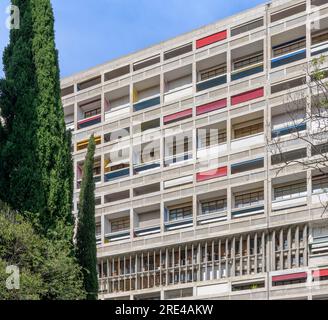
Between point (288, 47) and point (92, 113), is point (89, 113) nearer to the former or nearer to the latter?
point (92, 113)

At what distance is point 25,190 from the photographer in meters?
21.6

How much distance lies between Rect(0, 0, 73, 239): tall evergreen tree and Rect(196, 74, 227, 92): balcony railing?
14288mm

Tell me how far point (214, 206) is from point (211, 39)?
7.39 metres

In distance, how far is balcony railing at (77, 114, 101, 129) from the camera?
41.5m

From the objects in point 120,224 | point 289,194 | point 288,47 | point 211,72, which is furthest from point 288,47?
point 120,224

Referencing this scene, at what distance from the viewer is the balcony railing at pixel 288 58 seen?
34.9 meters

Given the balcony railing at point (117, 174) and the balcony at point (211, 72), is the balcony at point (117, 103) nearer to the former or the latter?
the balcony railing at point (117, 174)

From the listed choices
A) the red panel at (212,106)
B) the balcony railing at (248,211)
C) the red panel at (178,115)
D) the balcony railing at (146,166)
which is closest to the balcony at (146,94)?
the red panel at (178,115)

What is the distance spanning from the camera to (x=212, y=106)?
37125 millimetres

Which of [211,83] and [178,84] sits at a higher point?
[178,84]

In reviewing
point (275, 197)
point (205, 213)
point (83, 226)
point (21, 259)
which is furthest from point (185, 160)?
point (21, 259)

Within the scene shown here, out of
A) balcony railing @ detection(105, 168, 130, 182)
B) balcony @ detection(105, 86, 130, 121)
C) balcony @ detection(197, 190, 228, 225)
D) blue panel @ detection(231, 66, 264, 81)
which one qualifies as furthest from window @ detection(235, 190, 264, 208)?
balcony @ detection(105, 86, 130, 121)

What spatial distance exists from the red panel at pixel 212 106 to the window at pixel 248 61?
1.75 metres

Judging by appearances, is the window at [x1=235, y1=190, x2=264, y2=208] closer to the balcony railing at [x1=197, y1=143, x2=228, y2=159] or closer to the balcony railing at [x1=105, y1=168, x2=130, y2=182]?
the balcony railing at [x1=197, y1=143, x2=228, y2=159]
